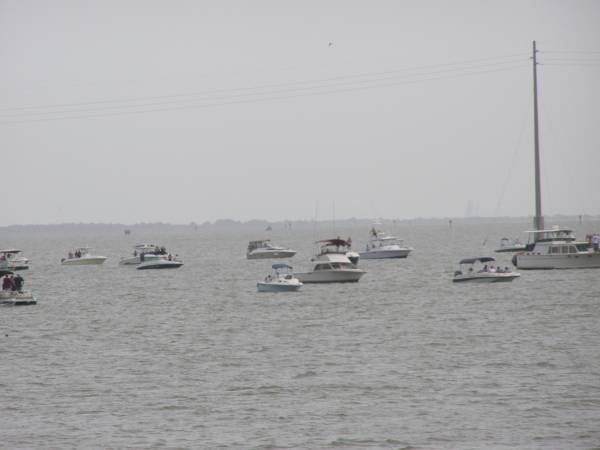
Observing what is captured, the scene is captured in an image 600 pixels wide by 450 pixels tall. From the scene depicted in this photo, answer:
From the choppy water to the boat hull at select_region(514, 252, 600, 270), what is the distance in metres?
21.3

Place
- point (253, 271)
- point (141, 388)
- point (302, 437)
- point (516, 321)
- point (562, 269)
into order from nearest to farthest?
point (302, 437), point (141, 388), point (516, 321), point (562, 269), point (253, 271)

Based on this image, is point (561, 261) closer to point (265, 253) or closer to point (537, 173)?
point (537, 173)

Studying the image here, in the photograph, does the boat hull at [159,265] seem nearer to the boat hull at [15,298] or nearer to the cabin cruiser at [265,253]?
the cabin cruiser at [265,253]

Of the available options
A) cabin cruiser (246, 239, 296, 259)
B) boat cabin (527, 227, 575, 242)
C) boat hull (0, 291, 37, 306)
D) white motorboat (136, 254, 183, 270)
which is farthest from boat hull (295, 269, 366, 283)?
cabin cruiser (246, 239, 296, 259)

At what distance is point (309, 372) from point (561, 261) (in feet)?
231

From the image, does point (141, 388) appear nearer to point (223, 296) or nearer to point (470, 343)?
point (470, 343)

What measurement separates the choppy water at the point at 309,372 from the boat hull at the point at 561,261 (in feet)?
69.9

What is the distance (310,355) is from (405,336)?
30.9 ft

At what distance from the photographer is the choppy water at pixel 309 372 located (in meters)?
36.8

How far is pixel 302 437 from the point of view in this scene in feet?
119

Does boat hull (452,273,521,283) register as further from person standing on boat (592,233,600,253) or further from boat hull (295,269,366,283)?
person standing on boat (592,233,600,253)

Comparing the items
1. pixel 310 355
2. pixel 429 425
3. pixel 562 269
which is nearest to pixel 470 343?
pixel 310 355

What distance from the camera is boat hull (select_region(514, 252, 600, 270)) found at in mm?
112375

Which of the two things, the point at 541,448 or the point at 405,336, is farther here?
the point at 405,336
